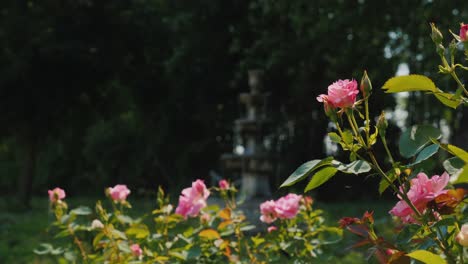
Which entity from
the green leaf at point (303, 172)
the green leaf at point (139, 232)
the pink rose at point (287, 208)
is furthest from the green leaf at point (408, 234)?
the green leaf at point (139, 232)

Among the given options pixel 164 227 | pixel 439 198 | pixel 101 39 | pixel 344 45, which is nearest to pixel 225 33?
pixel 101 39

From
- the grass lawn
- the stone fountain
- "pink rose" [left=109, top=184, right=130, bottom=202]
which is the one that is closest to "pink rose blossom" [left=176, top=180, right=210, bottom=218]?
"pink rose" [left=109, top=184, right=130, bottom=202]

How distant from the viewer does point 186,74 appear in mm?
14430

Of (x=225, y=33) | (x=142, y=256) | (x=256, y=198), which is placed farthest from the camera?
(x=225, y=33)

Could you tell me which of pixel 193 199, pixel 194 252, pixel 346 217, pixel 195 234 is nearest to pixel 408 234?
pixel 346 217

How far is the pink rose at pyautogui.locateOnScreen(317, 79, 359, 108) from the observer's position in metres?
1.12

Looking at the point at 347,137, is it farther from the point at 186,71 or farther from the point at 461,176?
the point at 186,71

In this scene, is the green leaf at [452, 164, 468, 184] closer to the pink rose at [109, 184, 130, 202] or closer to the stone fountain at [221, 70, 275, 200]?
the pink rose at [109, 184, 130, 202]

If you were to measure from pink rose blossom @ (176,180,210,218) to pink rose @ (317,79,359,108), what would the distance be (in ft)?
3.73

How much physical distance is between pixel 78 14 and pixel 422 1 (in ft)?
24.2

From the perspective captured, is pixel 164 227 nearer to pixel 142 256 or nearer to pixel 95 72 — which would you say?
pixel 142 256

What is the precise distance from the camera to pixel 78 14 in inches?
521

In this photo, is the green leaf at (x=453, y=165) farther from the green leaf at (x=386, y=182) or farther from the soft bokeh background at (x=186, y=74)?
the soft bokeh background at (x=186, y=74)

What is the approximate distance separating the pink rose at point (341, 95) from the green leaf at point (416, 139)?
126mm
